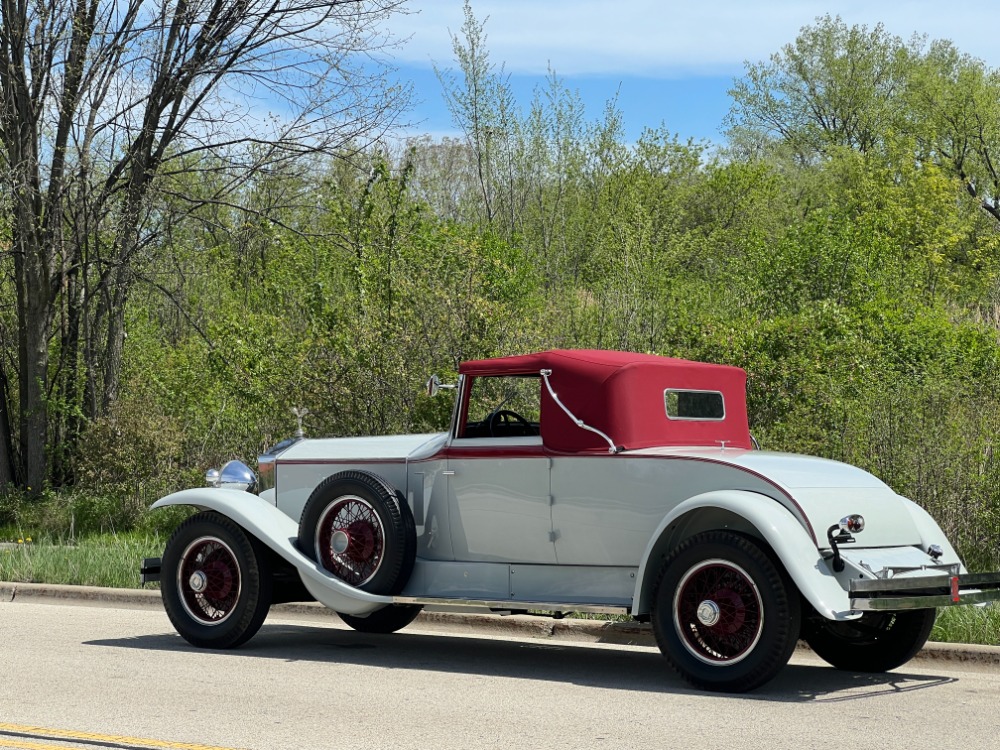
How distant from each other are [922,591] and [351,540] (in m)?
3.66

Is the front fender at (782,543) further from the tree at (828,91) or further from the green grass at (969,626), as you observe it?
the tree at (828,91)

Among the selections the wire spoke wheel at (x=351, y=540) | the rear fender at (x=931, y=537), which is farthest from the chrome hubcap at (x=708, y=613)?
the wire spoke wheel at (x=351, y=540)

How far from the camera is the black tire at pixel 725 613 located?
23.9ft

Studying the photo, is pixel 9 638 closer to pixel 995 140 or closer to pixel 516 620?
pixel 516 620

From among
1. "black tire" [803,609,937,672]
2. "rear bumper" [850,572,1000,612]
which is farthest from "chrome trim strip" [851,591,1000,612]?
"black tire" [803,609,937,672]

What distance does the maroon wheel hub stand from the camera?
7453 mm

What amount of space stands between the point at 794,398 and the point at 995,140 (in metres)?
36.6

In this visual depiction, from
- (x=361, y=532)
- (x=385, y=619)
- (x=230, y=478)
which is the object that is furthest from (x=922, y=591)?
(x=230, y=478)

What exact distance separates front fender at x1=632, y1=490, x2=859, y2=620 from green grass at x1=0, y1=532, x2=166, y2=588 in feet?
22.2

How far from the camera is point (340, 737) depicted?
6316 mm

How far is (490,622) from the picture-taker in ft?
34.7

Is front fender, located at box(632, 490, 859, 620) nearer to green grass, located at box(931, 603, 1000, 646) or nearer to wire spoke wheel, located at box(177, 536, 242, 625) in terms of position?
green grass, located at box(931, 603, 1000, 646)

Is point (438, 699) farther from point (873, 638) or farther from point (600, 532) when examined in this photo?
point (873, 638)

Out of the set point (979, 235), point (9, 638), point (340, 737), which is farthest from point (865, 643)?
point (979, 235)
